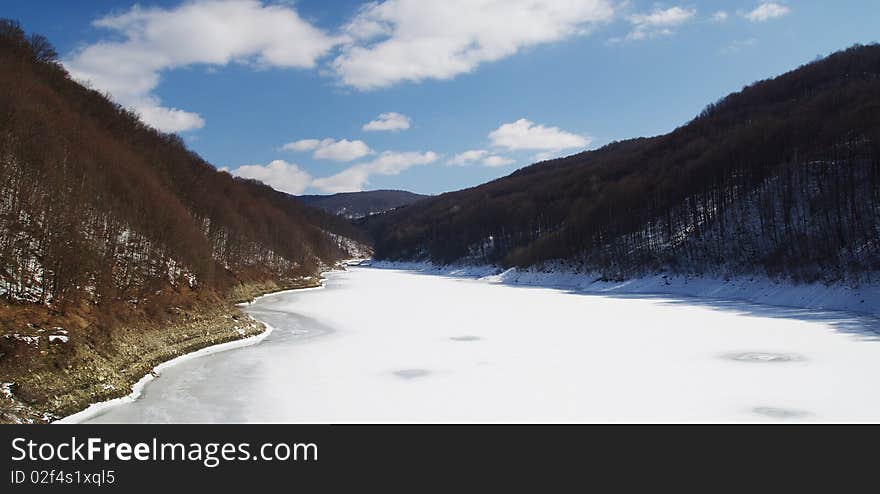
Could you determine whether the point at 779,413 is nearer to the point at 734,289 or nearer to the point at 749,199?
the point at 734,289

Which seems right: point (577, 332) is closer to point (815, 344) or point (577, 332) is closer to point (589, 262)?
point (815, 344)

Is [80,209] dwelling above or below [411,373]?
above

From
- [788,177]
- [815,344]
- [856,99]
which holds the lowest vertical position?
[815,344]

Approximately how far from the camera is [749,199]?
176 feet

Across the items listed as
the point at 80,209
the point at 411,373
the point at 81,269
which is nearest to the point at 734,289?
the point at 411,373

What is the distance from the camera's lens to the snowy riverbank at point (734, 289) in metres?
28.0

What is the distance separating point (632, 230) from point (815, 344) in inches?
1979

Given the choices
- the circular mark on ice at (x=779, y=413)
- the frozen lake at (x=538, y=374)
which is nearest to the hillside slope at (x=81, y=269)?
the frozen lake at (x=538, y=374)

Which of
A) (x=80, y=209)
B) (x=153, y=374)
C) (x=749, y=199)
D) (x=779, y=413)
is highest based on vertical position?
(x=749, y=199)

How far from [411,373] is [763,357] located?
1017cm

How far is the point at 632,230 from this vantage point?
6562cm

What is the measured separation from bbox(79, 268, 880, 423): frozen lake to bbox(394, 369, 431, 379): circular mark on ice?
105 millimetres
